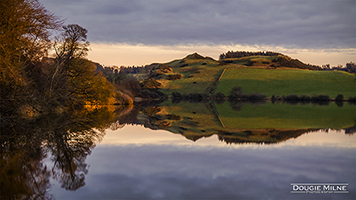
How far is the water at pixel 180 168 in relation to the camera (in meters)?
5.39

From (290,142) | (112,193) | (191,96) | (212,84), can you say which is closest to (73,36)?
(290,142)

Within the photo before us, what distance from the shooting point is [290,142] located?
36.5 ft

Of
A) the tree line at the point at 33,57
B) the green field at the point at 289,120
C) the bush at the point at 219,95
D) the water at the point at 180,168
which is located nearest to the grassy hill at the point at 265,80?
the bush at the point at 219,95

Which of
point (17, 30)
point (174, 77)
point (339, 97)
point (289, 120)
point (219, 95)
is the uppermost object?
point (174, 77)

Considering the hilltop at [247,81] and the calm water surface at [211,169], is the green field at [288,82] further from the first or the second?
the calm water surface at [211,169]

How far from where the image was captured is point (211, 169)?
6.94m

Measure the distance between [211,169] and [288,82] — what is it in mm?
93389

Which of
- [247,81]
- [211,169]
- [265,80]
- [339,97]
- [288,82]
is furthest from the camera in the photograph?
[247,81]

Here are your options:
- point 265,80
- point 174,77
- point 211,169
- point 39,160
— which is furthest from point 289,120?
point 174,77

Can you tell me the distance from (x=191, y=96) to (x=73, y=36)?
6842cm

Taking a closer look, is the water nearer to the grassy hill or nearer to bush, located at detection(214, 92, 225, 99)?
the grassy hill

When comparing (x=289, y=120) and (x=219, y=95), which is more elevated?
(x=219, y=95)

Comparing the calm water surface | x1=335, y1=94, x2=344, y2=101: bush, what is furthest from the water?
x1=335, y1=94, x2=344, y2=101: bush

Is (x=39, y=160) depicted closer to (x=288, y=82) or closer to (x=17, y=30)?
(x=17, y=30)
